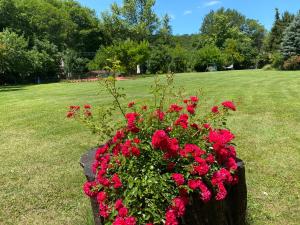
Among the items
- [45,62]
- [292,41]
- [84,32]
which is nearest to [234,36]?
[84,32]

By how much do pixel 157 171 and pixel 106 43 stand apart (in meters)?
57.4

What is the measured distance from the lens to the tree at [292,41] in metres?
36.7

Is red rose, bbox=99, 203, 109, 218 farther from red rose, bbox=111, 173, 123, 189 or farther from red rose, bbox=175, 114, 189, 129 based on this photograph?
red rose, bbox=175, 114, 189, 129

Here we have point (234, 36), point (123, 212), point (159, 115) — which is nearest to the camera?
point (123, 212)

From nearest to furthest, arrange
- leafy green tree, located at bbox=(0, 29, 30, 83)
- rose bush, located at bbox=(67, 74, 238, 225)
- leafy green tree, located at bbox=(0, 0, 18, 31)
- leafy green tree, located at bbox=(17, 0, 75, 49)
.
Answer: rose bush, located at bbox=(67, 74, 238, 225)
leafy green tree, located at bbox=(0, 29, 30, 83)
leafy green tree, located at bbox=(0, 0, 18, 31)
leafy green tree, located at bbox=(17, 0, 75, 49)

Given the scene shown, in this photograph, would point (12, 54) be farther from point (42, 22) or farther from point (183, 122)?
point (183, 122)

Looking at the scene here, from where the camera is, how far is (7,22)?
133 ft

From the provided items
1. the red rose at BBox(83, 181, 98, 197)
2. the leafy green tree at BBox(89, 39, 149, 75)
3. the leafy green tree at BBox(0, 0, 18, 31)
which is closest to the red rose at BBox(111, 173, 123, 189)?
the red rose at BBox(83, 181, 98, 197)

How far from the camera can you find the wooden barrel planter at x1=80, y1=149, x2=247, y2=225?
2.98m

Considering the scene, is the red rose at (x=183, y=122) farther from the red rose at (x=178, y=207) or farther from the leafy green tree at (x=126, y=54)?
the leafy green tree at (x=126, y=54)

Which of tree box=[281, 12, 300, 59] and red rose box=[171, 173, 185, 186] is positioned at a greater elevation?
tree box=[281, 12, 300, 59]

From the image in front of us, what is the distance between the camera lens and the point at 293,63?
3519 centimetres

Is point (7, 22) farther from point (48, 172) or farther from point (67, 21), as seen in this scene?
point (48, 172)

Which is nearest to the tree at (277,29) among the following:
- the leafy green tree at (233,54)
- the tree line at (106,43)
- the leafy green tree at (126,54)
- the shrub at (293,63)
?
the tree line at (106,43)
